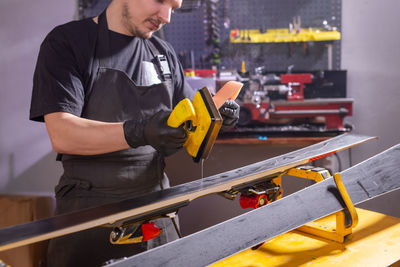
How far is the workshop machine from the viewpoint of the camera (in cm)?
218

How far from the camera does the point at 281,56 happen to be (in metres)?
2.41

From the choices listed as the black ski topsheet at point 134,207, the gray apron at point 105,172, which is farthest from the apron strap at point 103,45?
the black ski topsheet at point 134,207

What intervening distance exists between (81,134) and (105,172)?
194 mm

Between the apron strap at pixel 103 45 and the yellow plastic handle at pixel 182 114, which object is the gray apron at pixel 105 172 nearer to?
the apron strap at pixel 103 45

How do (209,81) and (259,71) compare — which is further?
(259,71)

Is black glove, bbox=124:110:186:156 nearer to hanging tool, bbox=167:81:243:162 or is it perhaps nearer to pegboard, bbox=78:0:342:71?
hanging tool, bbox=167:81:243:162

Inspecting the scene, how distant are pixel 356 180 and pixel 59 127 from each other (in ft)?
3.06

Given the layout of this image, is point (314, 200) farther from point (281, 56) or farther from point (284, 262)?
point (281, 56)

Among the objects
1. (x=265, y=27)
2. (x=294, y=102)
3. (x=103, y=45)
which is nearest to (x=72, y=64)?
(x=103, y=45)

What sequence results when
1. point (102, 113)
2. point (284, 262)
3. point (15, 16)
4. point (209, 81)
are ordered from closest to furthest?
1. point (284, 262)
2. point (102, 113)
3. point (209, 81)
4. point (15, 16)

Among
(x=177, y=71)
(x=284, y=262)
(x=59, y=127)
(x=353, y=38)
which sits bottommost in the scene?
(x=284, y=262)

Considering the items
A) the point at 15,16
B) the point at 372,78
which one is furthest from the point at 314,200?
the point at 15,16

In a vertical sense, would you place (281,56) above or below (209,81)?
above

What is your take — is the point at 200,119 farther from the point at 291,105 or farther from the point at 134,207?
the point at 291,105
